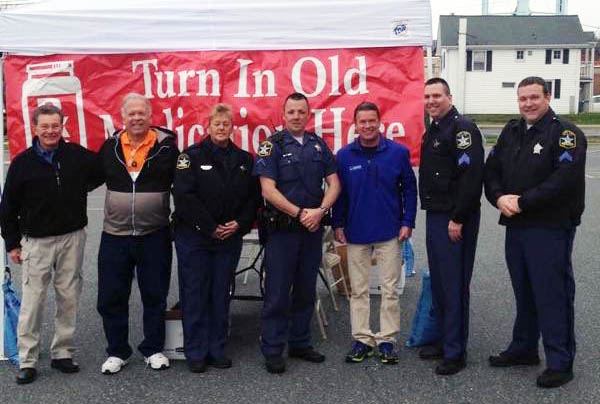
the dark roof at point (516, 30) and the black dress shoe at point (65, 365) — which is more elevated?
the dark roof at point (516, 30)

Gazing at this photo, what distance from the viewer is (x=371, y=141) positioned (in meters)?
4.39

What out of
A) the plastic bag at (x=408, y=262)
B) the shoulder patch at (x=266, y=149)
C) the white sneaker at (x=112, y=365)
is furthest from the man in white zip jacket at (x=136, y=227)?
the plastic bag at (x=408, y=262)

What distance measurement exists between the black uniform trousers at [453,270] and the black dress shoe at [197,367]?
5.34 ft

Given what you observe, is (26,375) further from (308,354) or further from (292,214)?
(292,214)

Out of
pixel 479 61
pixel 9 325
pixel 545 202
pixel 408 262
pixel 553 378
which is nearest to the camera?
pixel 545 202

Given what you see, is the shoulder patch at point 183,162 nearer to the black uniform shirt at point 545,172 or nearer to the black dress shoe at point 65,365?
the black dress shoe at point 65,365

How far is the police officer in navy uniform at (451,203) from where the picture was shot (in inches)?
165

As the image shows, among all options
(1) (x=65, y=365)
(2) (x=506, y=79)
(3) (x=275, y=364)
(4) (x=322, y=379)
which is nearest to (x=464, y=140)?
(4) (x=322, y=379)

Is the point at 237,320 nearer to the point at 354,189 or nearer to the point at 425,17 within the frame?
the point at 354,189

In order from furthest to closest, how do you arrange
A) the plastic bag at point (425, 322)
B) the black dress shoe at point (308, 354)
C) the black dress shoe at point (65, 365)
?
1. the plastic bag at point (425, 322)
2. the black dress shoe at point (308, 354)
3. the black dress shoe at point (65, 365)

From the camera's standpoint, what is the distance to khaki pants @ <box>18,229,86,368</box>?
4.23m

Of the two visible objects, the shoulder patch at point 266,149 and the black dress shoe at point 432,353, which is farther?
the black dress shoe at point 432,353

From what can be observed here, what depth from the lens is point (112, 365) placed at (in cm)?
438

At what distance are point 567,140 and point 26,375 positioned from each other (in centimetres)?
370
